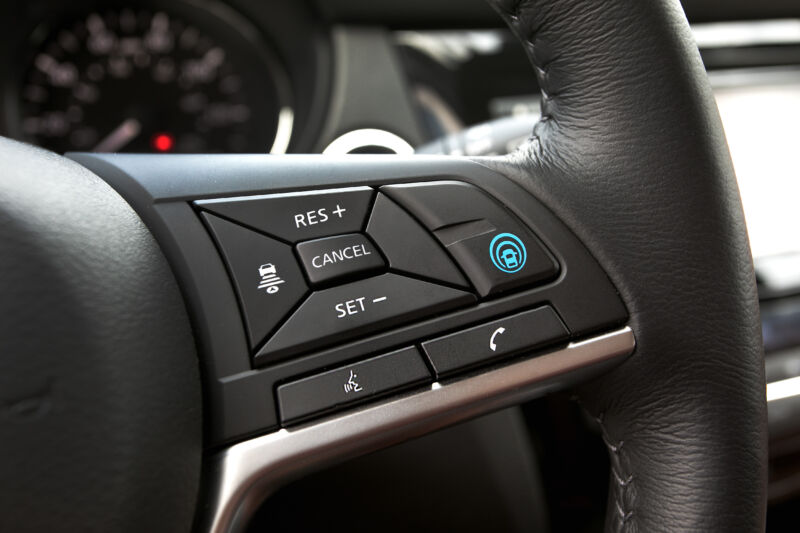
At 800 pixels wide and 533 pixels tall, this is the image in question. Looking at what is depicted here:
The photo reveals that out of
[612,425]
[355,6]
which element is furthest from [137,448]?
[355,6]

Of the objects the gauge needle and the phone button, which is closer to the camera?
the phone button

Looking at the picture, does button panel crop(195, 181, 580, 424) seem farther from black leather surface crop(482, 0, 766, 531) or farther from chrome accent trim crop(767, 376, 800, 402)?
chrome accent trim crop(767, 376, 800, 402)

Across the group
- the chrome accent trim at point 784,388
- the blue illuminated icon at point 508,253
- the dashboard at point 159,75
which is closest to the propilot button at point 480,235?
the blue illuminated icon at point 508,253

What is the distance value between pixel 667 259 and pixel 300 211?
252 millimetres

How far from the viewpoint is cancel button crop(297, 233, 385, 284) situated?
533 mm

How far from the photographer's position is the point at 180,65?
165cm

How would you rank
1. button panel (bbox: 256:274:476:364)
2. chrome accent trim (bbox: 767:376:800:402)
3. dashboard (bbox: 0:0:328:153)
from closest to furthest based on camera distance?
button panel (bbox: 256:274:476:364) < chrome accent trim (bbox: 767:376:800:402) < dashboard (bbox: 0:0:328:153)

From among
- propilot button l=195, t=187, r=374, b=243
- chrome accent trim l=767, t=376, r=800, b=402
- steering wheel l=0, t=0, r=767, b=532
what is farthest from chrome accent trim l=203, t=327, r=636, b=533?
chrome accent trim l=767, t=376, r=800, b=402

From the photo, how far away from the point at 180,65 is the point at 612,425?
52.3 inches

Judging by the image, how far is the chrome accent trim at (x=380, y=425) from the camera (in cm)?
49

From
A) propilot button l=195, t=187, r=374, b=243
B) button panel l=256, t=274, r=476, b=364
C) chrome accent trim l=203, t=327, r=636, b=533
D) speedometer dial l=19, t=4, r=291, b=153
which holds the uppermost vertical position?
speedometer dial l=19, t=4, r=291, b=153

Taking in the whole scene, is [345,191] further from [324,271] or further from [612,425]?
[612,425]

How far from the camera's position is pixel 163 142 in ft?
5.34

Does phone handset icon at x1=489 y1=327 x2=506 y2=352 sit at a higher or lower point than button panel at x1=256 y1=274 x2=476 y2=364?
lower
